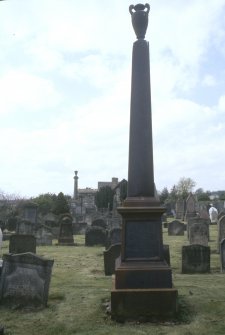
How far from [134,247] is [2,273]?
2433 millimetres

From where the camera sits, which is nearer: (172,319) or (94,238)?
(172,319)

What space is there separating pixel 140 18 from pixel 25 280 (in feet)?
17.0

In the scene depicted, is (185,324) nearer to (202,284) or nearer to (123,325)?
(123,325)

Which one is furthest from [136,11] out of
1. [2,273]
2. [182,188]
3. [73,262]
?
[182,188]

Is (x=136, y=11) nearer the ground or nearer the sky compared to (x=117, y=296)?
nearer the sky

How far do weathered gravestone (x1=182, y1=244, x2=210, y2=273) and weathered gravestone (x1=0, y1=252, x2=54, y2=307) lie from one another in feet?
16.7

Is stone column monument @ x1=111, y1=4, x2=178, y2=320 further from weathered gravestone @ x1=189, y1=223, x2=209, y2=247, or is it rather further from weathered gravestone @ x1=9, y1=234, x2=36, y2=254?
weathered gravestone @ x1=189, y1=223, x2=209, y2=247

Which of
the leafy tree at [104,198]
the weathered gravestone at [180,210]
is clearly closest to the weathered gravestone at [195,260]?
the weathered gravestone at [180,210]

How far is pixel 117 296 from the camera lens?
638 cm

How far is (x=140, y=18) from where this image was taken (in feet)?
25.1

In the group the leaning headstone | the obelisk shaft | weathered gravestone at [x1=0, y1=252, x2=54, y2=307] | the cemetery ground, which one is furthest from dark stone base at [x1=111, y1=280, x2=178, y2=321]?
the leaning headstone

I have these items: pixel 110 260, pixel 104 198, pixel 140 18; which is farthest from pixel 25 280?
pixel 104 198

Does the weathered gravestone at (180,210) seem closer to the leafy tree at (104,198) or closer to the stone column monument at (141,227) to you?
the leafy tree at (104,198)

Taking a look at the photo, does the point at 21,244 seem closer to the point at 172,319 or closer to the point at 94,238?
the point at 94,238
